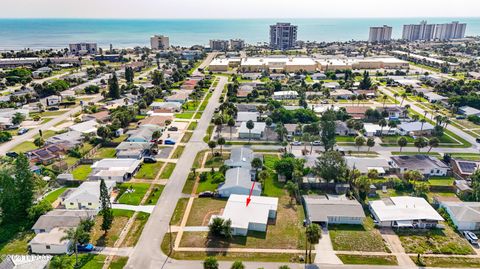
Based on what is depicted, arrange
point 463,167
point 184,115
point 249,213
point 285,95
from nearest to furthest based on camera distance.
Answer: point 249,213
point 463,167
point 184,115
point 285,95

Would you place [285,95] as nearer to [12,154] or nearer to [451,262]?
[12,154]

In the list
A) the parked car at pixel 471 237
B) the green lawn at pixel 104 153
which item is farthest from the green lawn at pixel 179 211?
the parked car at pixel 471 237

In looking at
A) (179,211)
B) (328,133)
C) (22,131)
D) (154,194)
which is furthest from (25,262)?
(22,131)

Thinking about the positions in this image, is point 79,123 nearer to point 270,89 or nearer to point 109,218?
point 109,218

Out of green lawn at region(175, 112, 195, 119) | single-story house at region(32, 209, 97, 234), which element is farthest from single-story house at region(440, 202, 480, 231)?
green lawn at region(175, 112, 195, 119)

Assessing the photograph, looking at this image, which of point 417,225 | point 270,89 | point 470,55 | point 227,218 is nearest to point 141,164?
point 227,218

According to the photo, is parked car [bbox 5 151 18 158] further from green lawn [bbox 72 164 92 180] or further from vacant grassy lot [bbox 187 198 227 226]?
vacant grassy lot [bbox 187 198 227 226]
